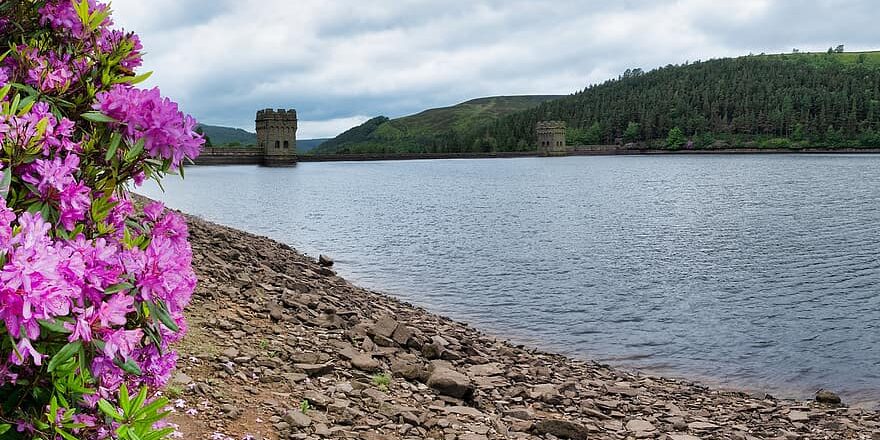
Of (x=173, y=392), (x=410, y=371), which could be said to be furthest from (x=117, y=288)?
(x=410, y=371)

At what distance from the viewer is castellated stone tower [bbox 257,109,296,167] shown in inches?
6654

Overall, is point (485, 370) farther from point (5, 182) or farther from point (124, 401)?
point (5, 182)

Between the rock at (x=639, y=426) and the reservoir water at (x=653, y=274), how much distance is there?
18.1 ft

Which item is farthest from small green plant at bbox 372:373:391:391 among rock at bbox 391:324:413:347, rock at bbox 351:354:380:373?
rock at bbox 391:324:413:347

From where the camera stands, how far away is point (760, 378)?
16.6 meters

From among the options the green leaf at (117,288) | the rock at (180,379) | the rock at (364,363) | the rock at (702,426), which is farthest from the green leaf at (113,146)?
the rock at (702,426)

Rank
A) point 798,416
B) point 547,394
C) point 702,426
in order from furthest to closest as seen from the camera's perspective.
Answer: point 798,416 < point 547,394 < point 702,426

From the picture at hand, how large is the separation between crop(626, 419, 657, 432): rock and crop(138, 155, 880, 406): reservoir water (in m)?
5.53

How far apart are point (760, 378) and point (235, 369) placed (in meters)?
12.6

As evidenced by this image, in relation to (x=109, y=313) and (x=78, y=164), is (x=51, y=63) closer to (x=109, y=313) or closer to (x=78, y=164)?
(x=78, y=164)

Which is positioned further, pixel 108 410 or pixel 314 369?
pixel 314 369

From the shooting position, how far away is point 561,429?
9.89 meters

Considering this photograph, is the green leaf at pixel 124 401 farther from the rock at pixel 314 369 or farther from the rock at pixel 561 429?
the rock at pixel 561 429

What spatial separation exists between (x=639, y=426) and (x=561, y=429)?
7.02ft
